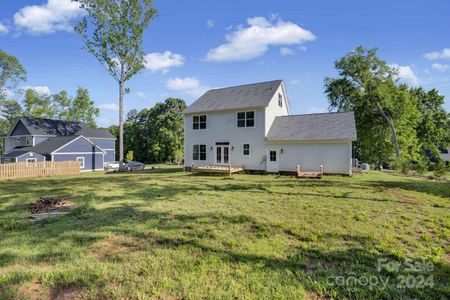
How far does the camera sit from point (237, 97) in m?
21.8

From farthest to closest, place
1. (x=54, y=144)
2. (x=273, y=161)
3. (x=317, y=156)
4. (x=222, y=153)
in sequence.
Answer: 1. (x=54, y=144)
2. (x=222, y=153)
3. (x=273, y=161)
4. (x=317, y=156)

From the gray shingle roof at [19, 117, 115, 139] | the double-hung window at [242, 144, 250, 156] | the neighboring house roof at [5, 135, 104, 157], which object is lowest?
the double-hung window at [242, 144, 250, 156]

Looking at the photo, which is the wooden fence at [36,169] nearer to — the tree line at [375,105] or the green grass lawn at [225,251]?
the green grass lawn at [225,251]

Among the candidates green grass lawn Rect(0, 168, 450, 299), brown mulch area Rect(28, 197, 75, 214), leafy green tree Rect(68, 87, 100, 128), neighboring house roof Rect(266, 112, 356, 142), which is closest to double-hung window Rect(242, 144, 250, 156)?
neighboring house roof Rect(266, 112, 356, 142)

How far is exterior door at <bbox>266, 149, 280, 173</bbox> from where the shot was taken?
19.0 m

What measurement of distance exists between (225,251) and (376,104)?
30163 mm

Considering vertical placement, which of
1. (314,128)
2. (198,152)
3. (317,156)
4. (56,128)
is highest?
(56,128)

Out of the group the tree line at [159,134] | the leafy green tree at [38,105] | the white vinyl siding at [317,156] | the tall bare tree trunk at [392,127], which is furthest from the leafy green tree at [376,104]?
the leafy green tree at [38,105]

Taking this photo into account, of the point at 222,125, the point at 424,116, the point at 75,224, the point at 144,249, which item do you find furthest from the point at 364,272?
the point at 424,116

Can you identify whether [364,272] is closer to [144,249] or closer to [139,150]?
[144,249]

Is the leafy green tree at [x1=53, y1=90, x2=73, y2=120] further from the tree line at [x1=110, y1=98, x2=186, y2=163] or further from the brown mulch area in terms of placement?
the brown mulch area

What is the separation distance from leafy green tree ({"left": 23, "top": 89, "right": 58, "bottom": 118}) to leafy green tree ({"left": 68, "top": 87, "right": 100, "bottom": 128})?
4.31m

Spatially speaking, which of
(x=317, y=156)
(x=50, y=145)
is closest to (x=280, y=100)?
(x=317, y=156)

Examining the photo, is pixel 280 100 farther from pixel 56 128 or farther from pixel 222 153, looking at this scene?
pixel 56 128
